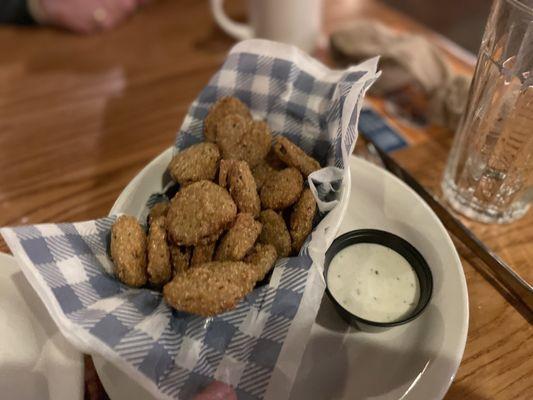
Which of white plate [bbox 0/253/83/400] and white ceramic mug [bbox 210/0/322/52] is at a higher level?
white ceramic mug [bbox 210/0/322/52]

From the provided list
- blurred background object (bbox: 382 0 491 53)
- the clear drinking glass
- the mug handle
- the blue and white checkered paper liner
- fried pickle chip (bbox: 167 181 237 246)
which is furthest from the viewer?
blurred background object (bbox: 382 0 491 53)

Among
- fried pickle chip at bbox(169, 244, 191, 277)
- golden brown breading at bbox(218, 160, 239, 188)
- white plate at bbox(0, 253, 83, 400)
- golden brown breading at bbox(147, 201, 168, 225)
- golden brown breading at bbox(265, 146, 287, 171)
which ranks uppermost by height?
golden brown breading at bbox(218, 160, 239, 188)

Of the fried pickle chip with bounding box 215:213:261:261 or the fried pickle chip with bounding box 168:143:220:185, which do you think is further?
the fried pickle chip with bounding box 168:143:220:185

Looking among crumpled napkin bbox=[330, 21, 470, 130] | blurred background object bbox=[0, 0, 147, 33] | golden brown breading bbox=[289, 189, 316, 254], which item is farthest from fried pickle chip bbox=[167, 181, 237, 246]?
blurred background object bbox=[0, 0, 147, 33]

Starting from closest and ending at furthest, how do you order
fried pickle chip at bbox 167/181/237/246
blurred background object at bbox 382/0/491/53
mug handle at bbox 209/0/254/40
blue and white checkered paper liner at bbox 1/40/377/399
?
blue and white checkered paper liner at bbox 1/40/377/399, fried pickle chip at bbox 167/181/237/246, mug handle at bbox 209/0/254/40, blurred background object at bbox 382/0/491/53

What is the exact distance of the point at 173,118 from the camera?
1251 millimetres

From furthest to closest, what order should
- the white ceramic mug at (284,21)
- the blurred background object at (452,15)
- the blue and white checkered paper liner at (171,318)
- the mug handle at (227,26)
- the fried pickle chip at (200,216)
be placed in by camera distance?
the blurred background object at (452,15)
the mug handle at (227,26)
the white ceramic mug at (284,21)
the fried pickle chip at (200,216)
the blue and white checkered paper liner at (171,318)

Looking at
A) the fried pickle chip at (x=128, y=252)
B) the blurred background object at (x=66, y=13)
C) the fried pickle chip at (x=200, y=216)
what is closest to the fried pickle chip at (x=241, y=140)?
the fried pickle chip at (x=200, y=216)

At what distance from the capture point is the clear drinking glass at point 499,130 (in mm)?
816

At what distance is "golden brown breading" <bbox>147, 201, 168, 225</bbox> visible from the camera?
78 cm

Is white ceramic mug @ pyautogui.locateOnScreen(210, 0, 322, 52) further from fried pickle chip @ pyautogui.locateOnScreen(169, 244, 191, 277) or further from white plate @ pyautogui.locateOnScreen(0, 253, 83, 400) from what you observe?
white plate @ pyautogui.locateOnScreen(0, 253, 83, 400)

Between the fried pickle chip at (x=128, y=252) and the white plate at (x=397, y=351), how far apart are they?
0.12 m

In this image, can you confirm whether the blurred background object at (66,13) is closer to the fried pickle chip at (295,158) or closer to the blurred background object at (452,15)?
the fried pickle chip at (295,158)

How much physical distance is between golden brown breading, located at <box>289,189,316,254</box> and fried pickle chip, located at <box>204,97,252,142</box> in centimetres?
25
